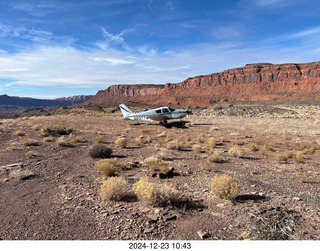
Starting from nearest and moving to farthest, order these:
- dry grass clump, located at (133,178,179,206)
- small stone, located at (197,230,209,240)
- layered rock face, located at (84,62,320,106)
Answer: small stone, located at (197,230,209,240) → dry grass clump, located at (133,178,179,206) → layered rock face, located at (84,62,320,106)

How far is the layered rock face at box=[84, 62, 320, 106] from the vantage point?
109 m

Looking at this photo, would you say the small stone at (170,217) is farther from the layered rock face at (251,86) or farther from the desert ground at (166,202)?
the layered rock face at (251,86)

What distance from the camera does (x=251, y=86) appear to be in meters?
129

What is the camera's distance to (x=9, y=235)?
3801 millimetres

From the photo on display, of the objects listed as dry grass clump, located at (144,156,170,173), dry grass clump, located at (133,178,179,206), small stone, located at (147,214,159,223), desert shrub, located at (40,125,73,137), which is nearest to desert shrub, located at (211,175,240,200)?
dry grass clump, located at (133,178,179,206)

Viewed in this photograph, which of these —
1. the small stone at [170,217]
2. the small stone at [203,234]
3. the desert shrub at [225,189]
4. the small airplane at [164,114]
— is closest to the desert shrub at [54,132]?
the small airplane at [164,114]

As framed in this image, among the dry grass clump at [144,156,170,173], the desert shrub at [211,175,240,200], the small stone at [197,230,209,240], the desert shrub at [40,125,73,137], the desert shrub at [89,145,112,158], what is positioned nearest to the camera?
the small stone at [197,230,209,240]

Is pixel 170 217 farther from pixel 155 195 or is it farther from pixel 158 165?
pixel 158 165

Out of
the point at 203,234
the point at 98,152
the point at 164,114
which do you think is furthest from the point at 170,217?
the point at 164,114

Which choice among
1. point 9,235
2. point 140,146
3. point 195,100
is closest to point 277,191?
point 9,235

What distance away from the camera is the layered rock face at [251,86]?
109250mm

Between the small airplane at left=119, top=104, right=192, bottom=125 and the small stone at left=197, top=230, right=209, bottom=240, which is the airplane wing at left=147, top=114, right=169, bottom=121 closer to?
the small airplane at left=119, top=104, right=192, bottom=125

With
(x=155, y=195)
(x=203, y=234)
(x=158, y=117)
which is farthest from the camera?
(x=158, y=117)

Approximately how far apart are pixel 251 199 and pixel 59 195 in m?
5.49
